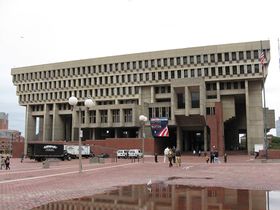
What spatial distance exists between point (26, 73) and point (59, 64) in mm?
11732

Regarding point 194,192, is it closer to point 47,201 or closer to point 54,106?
point 47,201

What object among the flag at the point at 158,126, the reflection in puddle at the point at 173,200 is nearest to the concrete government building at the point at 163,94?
the flag at the point at 158,126

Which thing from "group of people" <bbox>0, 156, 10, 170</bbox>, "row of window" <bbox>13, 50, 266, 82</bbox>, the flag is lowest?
"group of people" <bbox>0, 156, 10, 170</bbox>

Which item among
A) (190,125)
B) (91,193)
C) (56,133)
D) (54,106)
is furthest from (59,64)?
(91,193)

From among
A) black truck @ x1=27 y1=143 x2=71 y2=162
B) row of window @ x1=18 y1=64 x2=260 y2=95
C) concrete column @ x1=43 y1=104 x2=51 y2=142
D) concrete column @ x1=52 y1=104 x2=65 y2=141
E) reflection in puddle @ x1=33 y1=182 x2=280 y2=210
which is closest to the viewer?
reflection in puddle @ x1=33 y1=182 x2=280 y2=210

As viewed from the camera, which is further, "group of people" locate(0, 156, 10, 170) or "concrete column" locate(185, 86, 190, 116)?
"concrete column" locate(185, 86, 190, 116)

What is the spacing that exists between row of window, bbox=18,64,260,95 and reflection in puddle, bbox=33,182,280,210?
71.2m

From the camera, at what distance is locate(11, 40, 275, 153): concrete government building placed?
79.5 metres

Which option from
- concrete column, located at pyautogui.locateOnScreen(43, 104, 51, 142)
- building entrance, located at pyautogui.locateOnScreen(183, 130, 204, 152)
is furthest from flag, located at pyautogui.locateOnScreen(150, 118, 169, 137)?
concrete column, located at pyautogui.locateOnScreen(43, 104, 51, 142)

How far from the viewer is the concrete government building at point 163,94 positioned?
7950 centimetres

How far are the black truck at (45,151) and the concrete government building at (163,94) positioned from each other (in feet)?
91.9

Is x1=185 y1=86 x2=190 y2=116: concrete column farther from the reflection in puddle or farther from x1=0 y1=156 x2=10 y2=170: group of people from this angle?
the reflection in puddle

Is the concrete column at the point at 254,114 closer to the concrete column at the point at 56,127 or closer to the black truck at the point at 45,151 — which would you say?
the black truck at the point at 45,151

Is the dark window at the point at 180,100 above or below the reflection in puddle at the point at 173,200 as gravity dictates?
above
